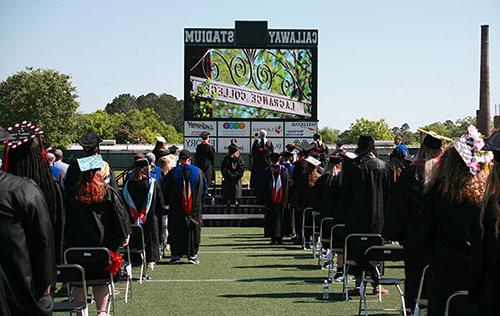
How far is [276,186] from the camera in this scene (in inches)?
748

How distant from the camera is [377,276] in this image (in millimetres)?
10492

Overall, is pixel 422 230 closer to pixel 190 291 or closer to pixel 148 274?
pixel 190 291

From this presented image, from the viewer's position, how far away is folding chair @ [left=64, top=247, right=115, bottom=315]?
8055 mm

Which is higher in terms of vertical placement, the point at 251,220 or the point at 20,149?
the point at 20,149

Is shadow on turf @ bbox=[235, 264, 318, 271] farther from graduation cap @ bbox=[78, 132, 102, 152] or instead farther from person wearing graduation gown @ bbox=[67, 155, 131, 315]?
person wearing graduation gown @ bbox=[67, 155, 131, 315]

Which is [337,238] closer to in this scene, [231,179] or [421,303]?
[421,303]

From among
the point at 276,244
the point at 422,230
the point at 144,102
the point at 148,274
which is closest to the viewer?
the point at 422,230

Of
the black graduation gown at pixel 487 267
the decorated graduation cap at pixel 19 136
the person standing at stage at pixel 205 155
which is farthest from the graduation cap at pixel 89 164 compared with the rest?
the person standing at stage at pixel 205 155

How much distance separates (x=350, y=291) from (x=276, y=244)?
7516 mm

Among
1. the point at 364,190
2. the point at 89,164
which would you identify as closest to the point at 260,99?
the point at 364,190

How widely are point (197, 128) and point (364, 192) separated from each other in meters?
22.7

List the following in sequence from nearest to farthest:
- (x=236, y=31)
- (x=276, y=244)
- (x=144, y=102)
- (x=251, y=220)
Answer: (x=276, y=244) < (x=251, y=220) < (x=236, y=31) < (x=144, y=102)

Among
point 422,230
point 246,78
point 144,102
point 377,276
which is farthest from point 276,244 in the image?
point 144,102

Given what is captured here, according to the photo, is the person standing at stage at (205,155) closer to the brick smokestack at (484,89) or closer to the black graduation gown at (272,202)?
the black graduation gown at (272,202)
